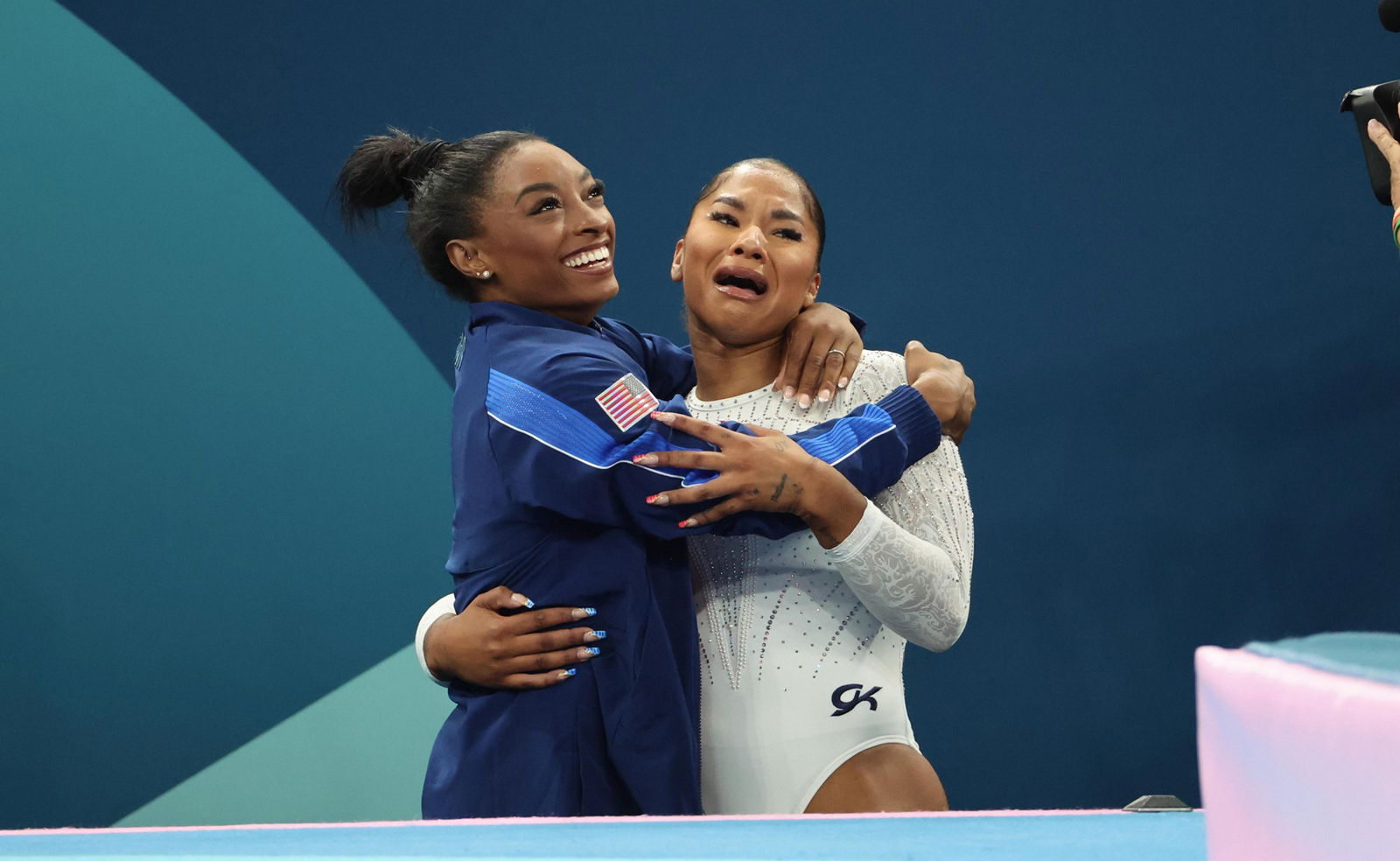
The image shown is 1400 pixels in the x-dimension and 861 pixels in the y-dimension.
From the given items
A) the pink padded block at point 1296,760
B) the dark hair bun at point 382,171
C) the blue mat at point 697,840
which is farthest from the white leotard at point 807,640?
the pink padded block at point 1296,760

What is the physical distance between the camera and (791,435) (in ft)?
4.55

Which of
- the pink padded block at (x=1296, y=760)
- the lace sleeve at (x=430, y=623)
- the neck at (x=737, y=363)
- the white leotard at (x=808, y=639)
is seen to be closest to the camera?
the pink padded block at (x=1296, y=760)

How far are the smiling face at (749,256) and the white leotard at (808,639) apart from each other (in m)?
0.15

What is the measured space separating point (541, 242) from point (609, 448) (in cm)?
34

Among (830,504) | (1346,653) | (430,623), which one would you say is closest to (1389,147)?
(830,504)

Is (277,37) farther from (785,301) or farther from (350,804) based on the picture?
(785,301)

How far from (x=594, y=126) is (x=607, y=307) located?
43cm

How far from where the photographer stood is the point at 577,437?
1302mm

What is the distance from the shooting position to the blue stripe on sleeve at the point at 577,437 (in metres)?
1.29

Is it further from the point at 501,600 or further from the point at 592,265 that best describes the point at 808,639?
the point at 592,265

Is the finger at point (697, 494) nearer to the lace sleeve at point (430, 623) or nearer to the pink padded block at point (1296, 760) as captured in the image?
the lace sleeve at point (430, 623)

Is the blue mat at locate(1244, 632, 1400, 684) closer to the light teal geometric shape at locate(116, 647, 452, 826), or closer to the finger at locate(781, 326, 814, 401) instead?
the finger at locate(781, 326, 814, 401)

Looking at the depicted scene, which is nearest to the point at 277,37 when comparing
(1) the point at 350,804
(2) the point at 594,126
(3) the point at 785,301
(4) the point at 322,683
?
(2) the point at 594,126

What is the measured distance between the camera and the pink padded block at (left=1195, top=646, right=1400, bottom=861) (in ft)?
1.20
